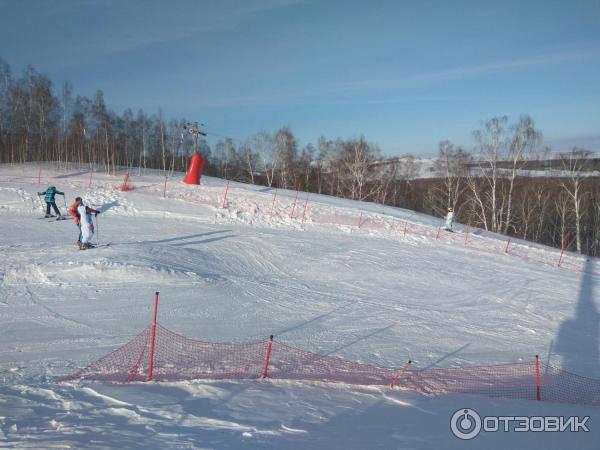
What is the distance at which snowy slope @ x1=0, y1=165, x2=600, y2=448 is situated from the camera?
458 centimetres

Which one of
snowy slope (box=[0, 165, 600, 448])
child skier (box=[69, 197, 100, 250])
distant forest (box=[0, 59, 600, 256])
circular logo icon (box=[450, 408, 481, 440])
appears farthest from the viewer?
distant forest (box=[0, 59, 600, 256])

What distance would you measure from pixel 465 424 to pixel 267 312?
5.60 meters

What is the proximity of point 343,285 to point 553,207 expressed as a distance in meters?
45.4

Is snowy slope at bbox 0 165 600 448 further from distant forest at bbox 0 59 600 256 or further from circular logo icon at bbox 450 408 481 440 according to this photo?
distant forest at bbox 0 59 600 256

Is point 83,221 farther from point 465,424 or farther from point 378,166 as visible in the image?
point 378,166

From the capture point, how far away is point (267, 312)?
9898 millimetres

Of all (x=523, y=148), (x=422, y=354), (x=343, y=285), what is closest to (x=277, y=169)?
(x=523, y=148)

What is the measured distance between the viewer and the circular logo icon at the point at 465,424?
16.4 feet

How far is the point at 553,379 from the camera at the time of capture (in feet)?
25.1

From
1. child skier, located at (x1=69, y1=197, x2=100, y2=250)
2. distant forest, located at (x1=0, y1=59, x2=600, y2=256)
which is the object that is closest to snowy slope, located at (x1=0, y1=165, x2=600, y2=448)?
child skier, located at (x1=69, y1=197, x2=100, y2=250)

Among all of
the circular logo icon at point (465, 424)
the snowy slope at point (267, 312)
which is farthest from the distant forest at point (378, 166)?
the circular logo icon at point (465, 424)

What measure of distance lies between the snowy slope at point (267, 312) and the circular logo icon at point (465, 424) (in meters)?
0.17

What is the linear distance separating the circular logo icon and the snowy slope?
6.7 inches

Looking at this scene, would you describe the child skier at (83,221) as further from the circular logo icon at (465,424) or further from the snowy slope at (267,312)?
the circular logo icon at (465,424)
